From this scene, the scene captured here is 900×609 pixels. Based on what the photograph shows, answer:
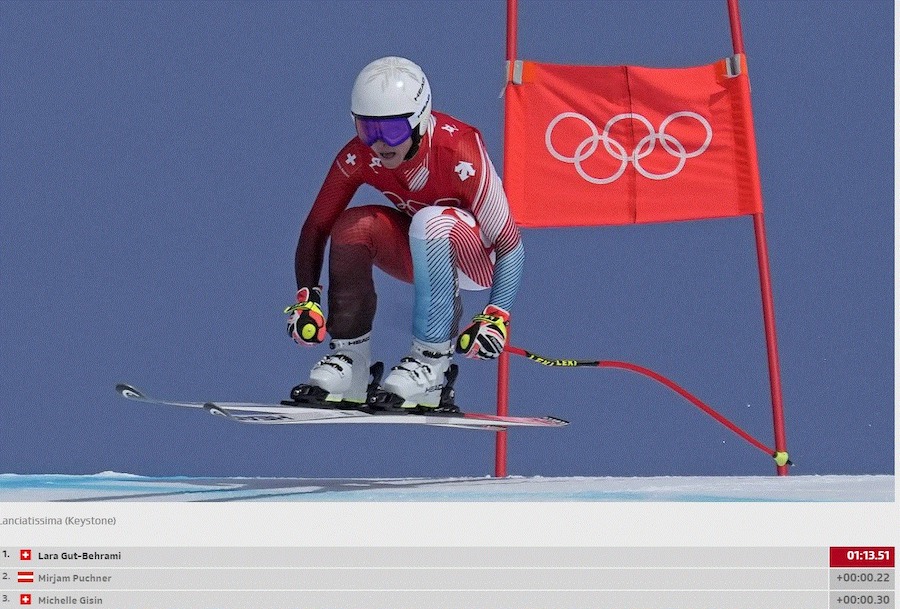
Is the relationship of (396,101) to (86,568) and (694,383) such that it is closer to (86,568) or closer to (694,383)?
(86,568)

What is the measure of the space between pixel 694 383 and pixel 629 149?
0.81 meters

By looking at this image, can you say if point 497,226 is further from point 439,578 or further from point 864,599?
point 864,599

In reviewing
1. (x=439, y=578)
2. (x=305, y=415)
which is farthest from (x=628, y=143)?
(x=439, y=578)

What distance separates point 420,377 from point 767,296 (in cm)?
135

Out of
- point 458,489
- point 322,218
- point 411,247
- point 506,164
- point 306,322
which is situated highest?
point 506,164

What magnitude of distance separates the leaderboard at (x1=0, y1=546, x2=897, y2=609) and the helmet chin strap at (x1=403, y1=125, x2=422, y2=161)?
105 centimetres

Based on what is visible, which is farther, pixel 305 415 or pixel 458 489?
pixel 458 489

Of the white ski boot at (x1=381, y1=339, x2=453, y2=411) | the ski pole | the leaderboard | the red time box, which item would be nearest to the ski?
the white ski boot at (x1=381, y1=339, x2=453, y2=411)

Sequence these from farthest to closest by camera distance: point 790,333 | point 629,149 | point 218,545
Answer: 1. point 790,333
2. point 629,149
3. point 218,545

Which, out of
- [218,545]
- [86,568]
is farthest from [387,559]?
[86,568]

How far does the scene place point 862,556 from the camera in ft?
10.1

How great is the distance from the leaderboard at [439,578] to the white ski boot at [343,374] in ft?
2.44

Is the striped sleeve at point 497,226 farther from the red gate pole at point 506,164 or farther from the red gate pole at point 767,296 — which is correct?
the red gate pole at point 767,296

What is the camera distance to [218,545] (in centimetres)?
303
